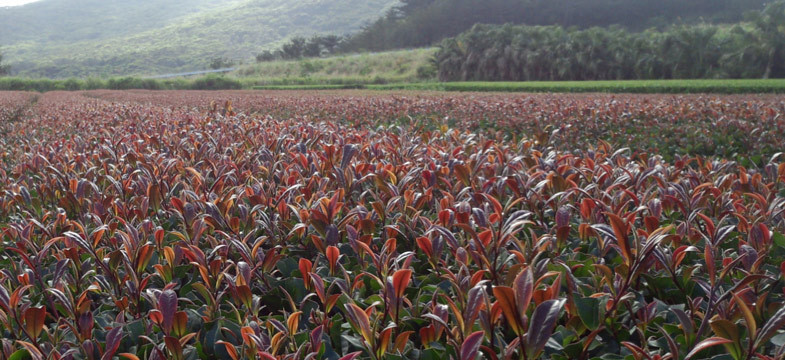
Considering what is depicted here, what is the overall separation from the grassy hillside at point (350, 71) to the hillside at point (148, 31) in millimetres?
43246

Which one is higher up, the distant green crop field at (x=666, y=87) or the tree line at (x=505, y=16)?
the tree line at (x=505, y=16)

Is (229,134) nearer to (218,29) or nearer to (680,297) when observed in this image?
(680,297)

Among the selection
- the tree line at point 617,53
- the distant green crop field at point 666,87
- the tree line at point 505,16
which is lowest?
the distant green crop field at point 666,87

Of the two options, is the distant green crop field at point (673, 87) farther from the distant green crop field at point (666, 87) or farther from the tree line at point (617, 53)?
the tree line at point (617, 53)

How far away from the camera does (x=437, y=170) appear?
2.78 m

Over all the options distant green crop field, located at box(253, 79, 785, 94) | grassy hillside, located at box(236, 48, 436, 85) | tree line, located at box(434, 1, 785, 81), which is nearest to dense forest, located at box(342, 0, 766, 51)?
grassy hillside, located at box(236, 48, 436, 85)

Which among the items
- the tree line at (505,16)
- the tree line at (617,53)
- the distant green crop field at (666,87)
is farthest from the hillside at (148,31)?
the distant green crop field at (666,87)

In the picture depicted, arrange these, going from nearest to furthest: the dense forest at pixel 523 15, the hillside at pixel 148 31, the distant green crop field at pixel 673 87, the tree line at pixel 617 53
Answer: the distant green crop field at pixel 673 87 < the tree line at pixel 617 53 < the dense forest at pixel 523 15 < the hillside at pixel 148 31

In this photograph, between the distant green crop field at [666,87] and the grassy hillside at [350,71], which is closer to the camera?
the distant green crop field at [666,87]

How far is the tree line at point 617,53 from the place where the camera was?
26.2 meters

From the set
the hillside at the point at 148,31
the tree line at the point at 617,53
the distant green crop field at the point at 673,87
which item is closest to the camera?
the distant green crop field at the point at 673,87

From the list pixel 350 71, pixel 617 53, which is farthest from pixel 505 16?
pixel 617 53

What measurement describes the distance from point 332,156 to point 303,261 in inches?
67.2


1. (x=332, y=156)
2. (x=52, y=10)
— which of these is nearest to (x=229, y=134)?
(x=332, y=156)
